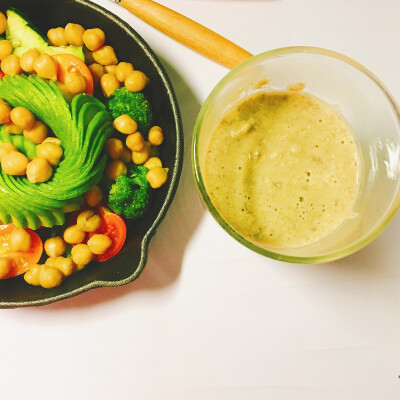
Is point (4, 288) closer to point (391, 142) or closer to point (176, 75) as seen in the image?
point (176, 75)

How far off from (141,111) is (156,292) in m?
0.63

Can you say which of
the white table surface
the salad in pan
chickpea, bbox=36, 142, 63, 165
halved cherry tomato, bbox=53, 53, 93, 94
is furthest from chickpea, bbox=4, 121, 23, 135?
the white table surface

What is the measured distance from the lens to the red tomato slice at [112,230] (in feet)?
5.51

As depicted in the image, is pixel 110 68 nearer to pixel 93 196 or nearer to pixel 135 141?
pixel 135 141

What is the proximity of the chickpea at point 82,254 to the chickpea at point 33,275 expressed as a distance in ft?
0.41

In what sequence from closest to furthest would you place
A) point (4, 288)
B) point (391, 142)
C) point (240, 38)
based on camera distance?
point (391, 142)
point (4, 288)
point (240, 38)

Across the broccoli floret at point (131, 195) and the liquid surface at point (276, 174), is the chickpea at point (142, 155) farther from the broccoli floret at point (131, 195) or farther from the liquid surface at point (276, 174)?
the liquid surface at point (276, 174)

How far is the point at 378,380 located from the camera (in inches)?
71.9

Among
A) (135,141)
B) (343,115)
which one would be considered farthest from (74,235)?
(343,115)

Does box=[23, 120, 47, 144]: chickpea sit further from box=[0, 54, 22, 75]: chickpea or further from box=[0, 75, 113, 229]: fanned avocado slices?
box=[0, 54, 22, 75]: chickpea

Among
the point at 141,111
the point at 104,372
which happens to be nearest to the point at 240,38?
the point at 141,111

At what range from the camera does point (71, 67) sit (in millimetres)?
1637

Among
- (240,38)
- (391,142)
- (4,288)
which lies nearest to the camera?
(391,142)

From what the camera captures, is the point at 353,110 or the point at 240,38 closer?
the point at 353,110
